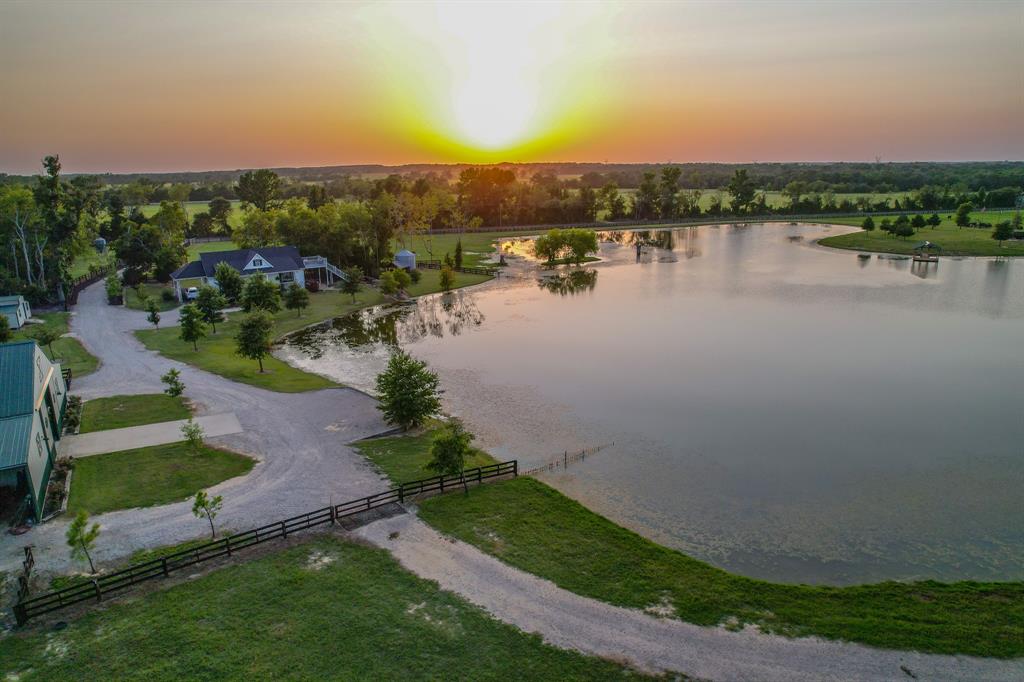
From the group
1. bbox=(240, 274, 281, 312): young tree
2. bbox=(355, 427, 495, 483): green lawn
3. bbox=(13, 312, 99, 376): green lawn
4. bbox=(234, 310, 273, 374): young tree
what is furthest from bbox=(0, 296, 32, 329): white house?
bbox=(355, 427, 495, 483): green lawn

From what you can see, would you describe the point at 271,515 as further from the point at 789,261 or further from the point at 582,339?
the point at 789,261

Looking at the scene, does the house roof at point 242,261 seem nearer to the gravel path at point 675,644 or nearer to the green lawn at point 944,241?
the gravel path at point 675,644

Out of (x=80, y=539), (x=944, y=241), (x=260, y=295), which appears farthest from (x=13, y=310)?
(x=944, y=241)

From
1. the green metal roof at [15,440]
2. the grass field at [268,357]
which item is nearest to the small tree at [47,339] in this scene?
the grass field at [268,357]

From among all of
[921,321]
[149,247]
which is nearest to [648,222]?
[921,321]

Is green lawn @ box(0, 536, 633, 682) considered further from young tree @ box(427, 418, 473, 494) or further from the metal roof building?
the metal roof building

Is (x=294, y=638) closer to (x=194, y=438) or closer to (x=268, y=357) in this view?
(x=194, y=438)
